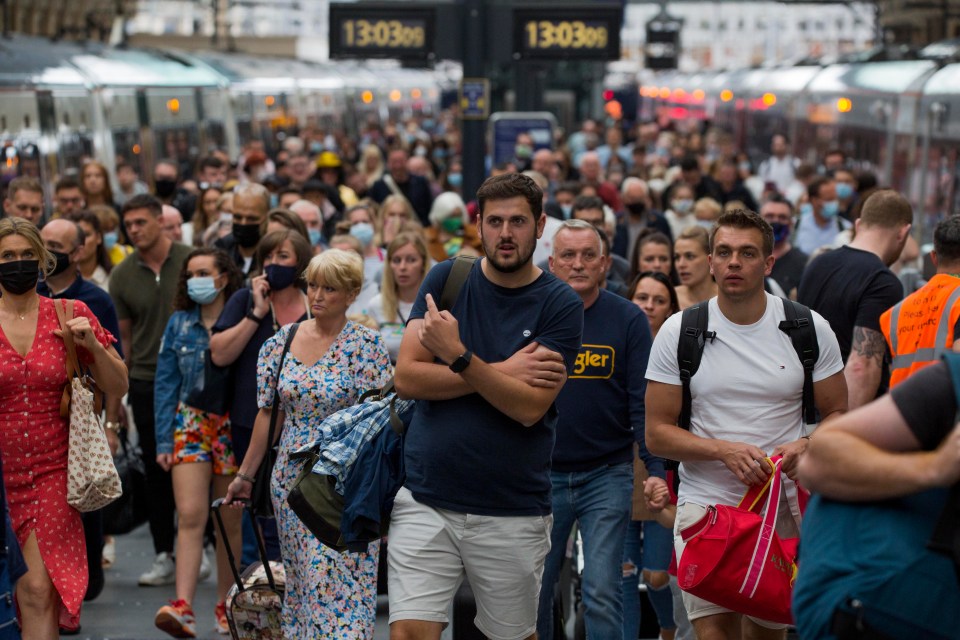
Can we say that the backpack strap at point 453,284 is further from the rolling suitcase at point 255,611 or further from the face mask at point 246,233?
the face mask at point 246,233

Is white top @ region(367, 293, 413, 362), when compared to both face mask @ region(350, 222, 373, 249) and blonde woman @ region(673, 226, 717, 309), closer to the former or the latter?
blonde woman @ region(673, 226, 717, 309)

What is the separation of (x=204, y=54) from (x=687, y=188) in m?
21.7

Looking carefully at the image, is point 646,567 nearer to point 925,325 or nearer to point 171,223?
point 925,325

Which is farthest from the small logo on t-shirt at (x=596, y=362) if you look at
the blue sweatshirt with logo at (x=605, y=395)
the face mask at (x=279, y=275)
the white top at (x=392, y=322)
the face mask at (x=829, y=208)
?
the face mask at (x=829, y=208)

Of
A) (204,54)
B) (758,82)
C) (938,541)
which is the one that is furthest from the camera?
(758,82)

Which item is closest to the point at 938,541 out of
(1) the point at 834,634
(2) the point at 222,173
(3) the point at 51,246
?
(1) the point at 834,634

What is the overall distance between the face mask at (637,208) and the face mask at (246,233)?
423 cm

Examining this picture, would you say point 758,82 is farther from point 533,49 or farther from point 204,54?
point 533,49

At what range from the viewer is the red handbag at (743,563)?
4785 millimetres

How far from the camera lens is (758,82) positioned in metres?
36.7

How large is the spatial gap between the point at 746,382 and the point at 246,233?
13.9ft

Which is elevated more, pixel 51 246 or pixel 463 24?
pixel 463 24

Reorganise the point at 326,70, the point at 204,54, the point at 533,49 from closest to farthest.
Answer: the point at 533,49 < the point at 204,54 < the point at 326,70

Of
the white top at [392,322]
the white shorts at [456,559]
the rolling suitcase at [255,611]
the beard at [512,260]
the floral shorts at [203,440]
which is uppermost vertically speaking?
the beard at [512,260]
